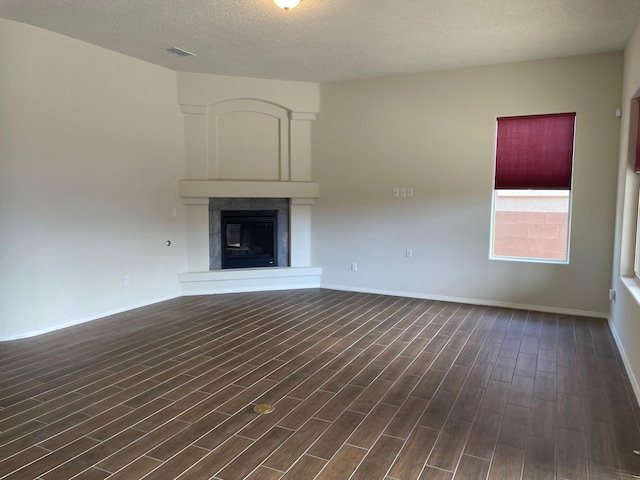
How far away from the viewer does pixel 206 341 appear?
14.1ft

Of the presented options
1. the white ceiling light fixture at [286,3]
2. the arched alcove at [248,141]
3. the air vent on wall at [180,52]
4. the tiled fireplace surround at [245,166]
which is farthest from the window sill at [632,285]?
the air vent on wall at [180,52]

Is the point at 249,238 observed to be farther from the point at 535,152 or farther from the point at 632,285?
the point at 632,285

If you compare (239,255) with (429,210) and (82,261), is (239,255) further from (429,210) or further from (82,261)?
(429,210)

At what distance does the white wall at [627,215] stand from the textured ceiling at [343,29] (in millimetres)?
461

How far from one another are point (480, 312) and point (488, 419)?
2.71 m

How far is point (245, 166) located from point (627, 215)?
4605 millimetres

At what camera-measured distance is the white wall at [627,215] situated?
3.77 meters

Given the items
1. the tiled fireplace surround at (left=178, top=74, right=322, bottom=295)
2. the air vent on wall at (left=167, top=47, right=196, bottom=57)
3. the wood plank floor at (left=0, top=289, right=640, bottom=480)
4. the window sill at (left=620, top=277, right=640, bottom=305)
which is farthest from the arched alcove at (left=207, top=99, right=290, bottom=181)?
the window sill at (left=620, top=277, right=640, bottom=305)

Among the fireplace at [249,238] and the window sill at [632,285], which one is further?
Answer: the fireplace at [249,238]

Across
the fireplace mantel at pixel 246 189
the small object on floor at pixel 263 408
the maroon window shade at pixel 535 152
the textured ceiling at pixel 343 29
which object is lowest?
the small object on floor at pixel 263 408

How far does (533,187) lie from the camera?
543 centimetres

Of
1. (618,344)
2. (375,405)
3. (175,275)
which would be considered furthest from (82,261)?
(618,344)

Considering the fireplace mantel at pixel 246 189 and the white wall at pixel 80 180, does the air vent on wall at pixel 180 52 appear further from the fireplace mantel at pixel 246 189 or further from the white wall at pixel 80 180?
the fireplace mantel at pixel 246 189

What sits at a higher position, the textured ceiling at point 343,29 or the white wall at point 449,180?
the textured ceiling at point 343,29
